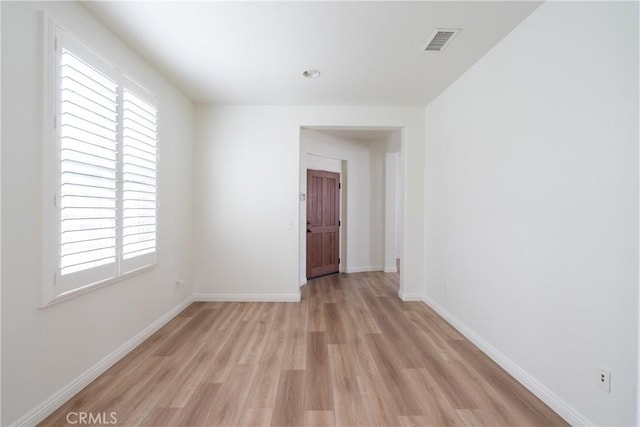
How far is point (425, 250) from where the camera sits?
12.5 feet

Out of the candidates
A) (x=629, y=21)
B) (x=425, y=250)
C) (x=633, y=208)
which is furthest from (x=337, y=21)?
(x=425, y=250)

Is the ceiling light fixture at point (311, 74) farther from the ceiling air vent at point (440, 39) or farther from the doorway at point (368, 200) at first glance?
the doorway at point (368, 200)

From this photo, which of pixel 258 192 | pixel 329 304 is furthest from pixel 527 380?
pixel 258 192

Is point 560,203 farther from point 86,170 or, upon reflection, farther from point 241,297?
point 241,297

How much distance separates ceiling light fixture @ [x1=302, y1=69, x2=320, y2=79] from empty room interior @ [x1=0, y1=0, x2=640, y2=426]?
0.09ft

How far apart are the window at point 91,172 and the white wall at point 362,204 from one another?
374 cm


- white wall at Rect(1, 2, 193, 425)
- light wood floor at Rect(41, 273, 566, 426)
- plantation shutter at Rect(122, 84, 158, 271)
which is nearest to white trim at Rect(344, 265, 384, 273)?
light wood floor at Rect(41, 273, 566, 426)

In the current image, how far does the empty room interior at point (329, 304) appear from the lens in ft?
4.91

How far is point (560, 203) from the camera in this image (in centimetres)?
174

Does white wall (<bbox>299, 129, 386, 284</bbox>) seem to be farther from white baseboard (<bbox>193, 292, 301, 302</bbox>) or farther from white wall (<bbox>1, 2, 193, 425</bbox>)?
white wall (<bbox>1, 2, 193, 425</bbox>)

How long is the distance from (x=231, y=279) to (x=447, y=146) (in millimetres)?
3314

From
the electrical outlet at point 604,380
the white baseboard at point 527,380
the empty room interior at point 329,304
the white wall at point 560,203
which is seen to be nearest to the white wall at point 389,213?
the empty room interior at point 329,304

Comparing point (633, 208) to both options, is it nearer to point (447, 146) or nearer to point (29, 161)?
point (447, 146)

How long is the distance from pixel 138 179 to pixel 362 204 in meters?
4.19
